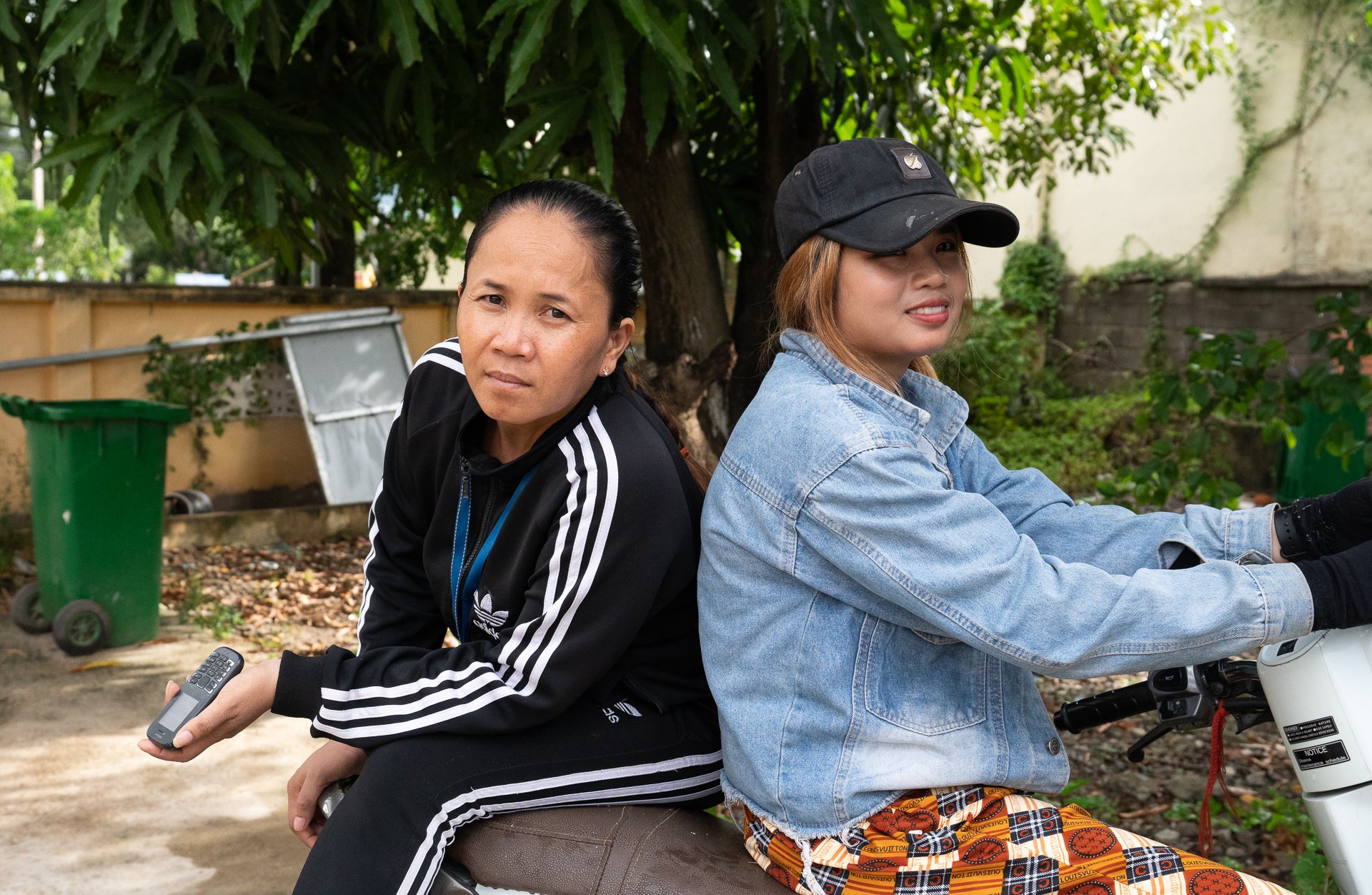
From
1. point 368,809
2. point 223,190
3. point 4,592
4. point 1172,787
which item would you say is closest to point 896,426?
point 368,809

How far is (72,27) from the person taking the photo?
2932mm

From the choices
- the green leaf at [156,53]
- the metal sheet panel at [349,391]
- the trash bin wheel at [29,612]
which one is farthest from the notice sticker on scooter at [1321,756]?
the metal sheet panel at [349,391]

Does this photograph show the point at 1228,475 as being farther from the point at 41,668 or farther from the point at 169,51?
the point at 41,668

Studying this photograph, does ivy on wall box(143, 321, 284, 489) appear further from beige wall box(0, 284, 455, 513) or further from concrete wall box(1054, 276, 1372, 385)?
concrete wall box(1054, 276, 1372, 385)

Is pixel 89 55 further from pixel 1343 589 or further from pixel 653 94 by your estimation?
pixel 1343 589

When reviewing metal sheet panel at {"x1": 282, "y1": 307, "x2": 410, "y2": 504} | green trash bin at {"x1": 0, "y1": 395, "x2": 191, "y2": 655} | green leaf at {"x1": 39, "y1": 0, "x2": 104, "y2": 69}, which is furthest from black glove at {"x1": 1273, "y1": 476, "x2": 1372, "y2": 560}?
metal sheet panel at {"x1": 282, "y1": 307, "x2": 410, "y2": 504}

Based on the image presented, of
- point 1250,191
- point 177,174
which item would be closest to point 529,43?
point 177,174

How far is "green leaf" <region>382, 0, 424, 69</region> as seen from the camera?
2951 mm

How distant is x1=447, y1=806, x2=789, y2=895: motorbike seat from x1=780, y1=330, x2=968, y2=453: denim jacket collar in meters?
0.66

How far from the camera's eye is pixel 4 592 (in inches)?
239

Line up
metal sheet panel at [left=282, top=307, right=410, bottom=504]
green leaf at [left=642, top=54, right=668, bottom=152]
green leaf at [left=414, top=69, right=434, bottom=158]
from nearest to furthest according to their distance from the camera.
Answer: green leaf at [left=642, top=54, right=668, bottom=152]
green leaf at [left=414, top=69, right=434, bottom=158]
metal sheet panel at [left=282, top=307, right=410, bottom=504]

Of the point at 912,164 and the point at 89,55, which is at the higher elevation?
the point at 89,55

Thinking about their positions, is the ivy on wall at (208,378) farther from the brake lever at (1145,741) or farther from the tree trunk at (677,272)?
the brake lever at (1145,741)

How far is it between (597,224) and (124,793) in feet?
9.68
